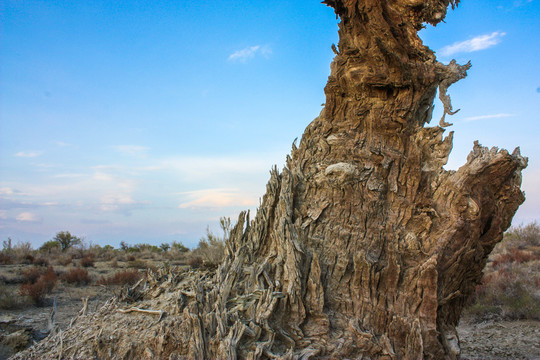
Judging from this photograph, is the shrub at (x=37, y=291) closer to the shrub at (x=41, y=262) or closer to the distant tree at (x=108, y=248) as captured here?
the shrub at (x=41, y=262)

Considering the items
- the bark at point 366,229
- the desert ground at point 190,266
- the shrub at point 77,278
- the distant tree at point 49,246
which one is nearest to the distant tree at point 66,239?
the distant tree at point 49,246

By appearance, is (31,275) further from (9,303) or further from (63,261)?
(63,261)

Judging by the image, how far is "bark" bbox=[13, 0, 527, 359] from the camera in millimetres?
3754

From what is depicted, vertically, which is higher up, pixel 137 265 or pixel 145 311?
pixel 145 311

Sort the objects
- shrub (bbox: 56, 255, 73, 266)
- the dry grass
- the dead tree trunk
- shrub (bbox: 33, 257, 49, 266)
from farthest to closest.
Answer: shrub (bbox: 56, 255, 73, 266) → shrub (bbox: 33, 257, 49, 266) → the dry grass → the dead tree trunk

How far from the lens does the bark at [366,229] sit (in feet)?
12.3

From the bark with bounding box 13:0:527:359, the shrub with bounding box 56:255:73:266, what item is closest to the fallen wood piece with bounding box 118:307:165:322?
the bark with bounding box 13:0:527:359

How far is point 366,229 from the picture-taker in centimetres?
419

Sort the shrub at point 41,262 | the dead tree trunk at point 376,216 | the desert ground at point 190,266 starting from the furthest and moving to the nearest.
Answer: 1. the shrub at point 41,262
2. the desert ground at point 190,266
3. the dead tree trunk at point 376,216

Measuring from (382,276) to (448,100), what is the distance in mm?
2239

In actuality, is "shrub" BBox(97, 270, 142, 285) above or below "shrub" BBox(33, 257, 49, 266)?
below

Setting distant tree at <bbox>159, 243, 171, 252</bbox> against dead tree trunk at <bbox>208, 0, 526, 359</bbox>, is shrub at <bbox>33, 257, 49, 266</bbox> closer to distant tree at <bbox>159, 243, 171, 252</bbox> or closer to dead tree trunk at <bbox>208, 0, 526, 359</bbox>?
distant tree at <bbox>159, 243, 171, 252</bbox>

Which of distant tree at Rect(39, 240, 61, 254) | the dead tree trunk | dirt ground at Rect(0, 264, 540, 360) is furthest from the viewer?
distant tree at Rect(39, 240, 61, 254)

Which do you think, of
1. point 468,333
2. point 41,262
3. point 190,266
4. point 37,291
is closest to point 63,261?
point 41,262
